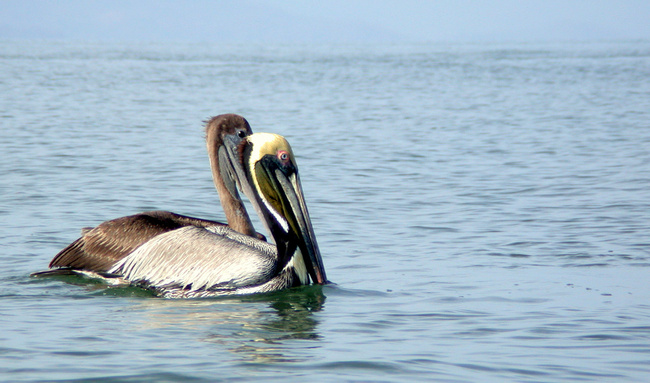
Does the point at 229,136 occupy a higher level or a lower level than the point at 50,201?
higher

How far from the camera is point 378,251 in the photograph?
7133mm

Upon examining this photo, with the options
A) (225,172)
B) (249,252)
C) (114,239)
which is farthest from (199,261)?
(225,172)

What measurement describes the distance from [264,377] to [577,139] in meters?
11.7

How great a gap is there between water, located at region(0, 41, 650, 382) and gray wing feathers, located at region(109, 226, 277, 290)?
0.47ft

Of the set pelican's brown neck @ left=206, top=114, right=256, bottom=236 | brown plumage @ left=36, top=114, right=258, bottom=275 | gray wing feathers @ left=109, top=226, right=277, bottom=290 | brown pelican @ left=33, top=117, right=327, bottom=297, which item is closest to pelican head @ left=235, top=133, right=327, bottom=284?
brown pelican @ left=33, top=117, right=327, bottom=297

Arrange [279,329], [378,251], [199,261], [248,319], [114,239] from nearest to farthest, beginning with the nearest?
[279,329], [248,319], [199,261], [114,239], [378,251]

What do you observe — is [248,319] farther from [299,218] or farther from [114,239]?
[114,239]

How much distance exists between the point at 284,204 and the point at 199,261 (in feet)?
2.08

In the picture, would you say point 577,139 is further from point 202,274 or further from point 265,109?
point 202,274

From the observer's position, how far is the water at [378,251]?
4453 mm

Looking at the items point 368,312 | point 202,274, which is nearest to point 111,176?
point 202,274

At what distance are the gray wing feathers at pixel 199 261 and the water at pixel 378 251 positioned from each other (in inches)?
5.6

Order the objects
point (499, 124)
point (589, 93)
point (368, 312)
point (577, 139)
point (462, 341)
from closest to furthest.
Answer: point (462, 341), point (368, 312), point (577, 139), point (499, 124), point (589, 93)

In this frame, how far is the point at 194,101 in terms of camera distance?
2241 cm
